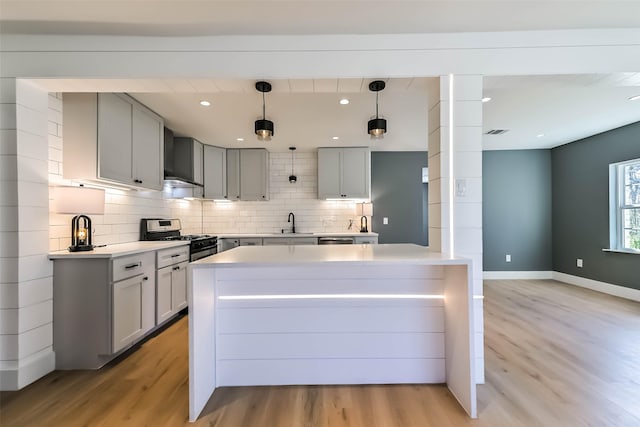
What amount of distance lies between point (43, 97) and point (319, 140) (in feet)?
10.1

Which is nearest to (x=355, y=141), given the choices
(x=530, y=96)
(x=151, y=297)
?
(x=530, y=96)

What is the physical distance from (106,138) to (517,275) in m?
6.48

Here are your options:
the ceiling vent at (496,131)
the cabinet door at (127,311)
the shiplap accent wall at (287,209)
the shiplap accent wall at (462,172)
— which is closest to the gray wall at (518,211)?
the ceiling vent at (496,131)

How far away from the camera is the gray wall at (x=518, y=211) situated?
533 cm

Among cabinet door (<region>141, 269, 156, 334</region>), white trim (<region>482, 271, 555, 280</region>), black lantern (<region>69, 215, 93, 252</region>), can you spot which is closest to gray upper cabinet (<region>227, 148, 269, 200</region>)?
cabinet door (<region>141, 269, 156, 334</region>)

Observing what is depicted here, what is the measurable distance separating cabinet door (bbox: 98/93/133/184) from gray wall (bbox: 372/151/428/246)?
3.85 metres

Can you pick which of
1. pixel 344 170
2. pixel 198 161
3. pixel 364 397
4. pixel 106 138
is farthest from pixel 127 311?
pixel 344 170

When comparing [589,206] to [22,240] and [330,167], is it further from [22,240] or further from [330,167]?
[22,240]

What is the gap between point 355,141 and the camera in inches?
178

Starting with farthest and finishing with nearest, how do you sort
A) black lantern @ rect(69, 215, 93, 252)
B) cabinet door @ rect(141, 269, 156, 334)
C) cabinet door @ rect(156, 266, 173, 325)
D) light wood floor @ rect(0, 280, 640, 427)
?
cabinet door @ rect(156, 266, 173, 325) → cabinet door @ rect(141, 269, 156, 334) → black lantern @ rect(69, 215, 93, 252) → light wood floor @ rect(0, 280, 640, 427)

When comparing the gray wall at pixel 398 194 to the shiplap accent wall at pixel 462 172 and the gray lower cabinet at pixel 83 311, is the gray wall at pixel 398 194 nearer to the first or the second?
the shiplap accent wall at pixel 462 172

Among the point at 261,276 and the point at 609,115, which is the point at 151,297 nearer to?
the point at 261,276

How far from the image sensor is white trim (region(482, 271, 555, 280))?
17.4 ft

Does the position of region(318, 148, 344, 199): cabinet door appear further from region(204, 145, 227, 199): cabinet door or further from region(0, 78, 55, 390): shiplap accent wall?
region(0, 78, 55, 390): shiplap accent wall
